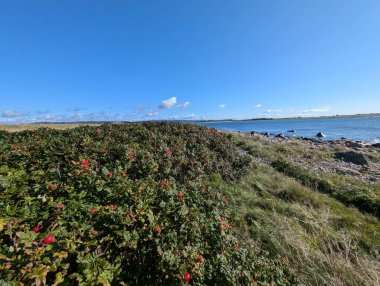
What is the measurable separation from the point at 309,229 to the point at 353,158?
47.8 feet

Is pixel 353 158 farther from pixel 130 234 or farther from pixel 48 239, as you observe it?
pixel 48 239

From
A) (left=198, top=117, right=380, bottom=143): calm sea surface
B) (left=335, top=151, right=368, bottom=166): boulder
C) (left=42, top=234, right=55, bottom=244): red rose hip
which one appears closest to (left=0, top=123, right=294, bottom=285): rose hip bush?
(left=42, top=234, right=55, bottom=244): red rose hip

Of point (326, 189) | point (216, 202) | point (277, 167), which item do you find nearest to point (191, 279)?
point (216, 202)

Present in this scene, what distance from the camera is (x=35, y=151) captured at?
4.42m

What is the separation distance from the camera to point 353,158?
16.4 metres

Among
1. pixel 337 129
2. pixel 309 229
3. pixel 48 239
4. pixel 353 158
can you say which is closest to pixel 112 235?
pixel 48 239

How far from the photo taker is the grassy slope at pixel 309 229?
345cm

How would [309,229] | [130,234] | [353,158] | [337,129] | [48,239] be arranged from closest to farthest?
[48,239], [130,234], [309,229], [353,158], [337,129]

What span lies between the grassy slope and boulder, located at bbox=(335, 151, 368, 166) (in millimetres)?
7407

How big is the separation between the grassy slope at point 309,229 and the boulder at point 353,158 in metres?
7.41

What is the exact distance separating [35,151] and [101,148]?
1.25m

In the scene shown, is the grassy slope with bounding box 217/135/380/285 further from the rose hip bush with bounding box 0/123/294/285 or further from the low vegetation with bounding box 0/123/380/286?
the rose hip bush with bounding box 0/123/294/285

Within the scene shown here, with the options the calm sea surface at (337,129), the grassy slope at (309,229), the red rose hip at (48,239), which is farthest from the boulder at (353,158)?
the calm sea surface at (337,129)

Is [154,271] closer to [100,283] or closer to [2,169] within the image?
[100,283]
